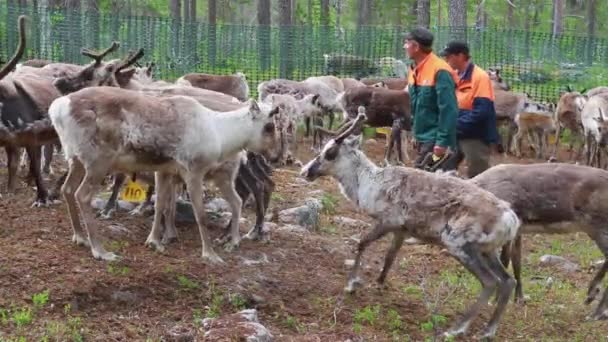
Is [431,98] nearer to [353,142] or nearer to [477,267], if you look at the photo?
[353,142]

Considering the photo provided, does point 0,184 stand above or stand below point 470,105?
below

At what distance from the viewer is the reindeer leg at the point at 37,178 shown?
8953 millimetres

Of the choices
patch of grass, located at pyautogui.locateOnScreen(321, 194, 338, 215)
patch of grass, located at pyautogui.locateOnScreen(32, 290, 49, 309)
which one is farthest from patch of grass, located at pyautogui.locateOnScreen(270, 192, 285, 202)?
patch of grass, located at pyautogui.locateOnScreen(32, 290, 49, 309)

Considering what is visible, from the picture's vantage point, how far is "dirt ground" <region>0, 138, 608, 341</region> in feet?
21.3

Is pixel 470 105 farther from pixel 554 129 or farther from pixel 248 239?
pixel 554 129

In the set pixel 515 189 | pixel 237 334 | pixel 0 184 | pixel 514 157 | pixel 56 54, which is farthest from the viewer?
pixel 56 54

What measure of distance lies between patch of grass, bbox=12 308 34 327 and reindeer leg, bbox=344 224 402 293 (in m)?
2.62

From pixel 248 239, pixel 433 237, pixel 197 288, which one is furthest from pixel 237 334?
pixel 248 239

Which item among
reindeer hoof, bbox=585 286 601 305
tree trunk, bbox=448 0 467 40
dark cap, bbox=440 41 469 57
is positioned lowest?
reindeer hoof, bbox=585 286 601 305

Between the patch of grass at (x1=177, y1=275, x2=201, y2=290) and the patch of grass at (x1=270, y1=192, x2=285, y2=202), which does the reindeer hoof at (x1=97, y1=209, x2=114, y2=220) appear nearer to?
the patch of grass at (x1=177, y1=275, x2=201, y2=290)

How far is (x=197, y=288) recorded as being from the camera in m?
7.13

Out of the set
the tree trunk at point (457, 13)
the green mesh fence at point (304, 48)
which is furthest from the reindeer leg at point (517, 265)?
the tree trunk at point (457, 13)

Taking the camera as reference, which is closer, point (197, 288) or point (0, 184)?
point (197, 288)

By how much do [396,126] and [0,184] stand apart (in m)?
7.61
